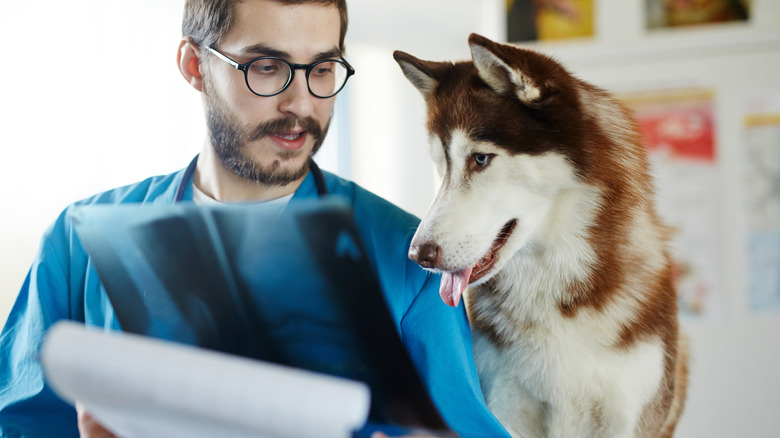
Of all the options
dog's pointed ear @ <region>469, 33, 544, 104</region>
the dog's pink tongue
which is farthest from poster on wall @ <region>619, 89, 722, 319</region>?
the dog's pink tongue

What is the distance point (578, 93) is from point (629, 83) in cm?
139

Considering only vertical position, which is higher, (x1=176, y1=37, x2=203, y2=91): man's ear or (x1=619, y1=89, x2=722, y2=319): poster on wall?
(x1=176, y1=37, x2=203, y2=91): man's ear

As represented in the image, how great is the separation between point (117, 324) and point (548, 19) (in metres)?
1.92

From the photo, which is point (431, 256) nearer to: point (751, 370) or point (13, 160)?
point (13, 160)

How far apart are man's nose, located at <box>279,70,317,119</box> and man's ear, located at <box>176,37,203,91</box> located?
186mm

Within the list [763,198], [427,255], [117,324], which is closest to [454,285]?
[427,255]

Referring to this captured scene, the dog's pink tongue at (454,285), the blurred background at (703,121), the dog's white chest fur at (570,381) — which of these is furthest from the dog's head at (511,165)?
the blurred background at (703,121)

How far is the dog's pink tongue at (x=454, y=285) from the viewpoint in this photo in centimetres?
80

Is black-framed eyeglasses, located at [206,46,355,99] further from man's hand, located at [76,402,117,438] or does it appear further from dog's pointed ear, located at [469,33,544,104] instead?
man's hand, located at [76,402,117,438]

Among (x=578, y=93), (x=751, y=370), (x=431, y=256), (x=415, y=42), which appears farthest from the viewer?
(x=415, y=42)

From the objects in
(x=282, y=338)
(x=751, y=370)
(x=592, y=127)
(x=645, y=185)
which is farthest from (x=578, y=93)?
(x=751, y=370)

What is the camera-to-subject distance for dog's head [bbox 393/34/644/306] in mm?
809

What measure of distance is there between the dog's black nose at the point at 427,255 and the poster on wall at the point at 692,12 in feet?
5.70

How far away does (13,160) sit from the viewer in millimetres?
1224
